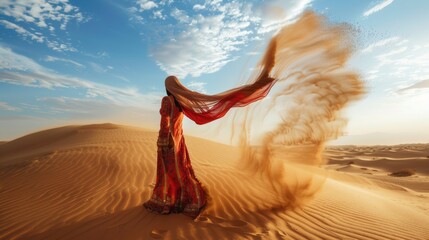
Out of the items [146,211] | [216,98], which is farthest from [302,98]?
[146,211]

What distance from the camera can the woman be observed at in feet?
16.0

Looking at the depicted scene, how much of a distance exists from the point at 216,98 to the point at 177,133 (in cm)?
98

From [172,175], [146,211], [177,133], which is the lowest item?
[146,211]

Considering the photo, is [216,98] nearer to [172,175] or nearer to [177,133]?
[177,133]

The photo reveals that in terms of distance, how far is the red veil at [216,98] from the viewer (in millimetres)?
4863

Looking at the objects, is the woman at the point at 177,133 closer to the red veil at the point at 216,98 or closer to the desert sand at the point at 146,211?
the red veil at the point at 216,98

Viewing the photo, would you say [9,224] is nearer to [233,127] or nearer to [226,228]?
[226,228]

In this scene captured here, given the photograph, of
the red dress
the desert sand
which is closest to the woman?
the red dress

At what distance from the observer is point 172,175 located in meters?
4.94

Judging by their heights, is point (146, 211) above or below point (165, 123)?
below

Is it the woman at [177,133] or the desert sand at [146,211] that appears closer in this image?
the desert sand at [146,211]

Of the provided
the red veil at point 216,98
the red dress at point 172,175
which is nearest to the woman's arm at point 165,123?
the red dress at point 172,175

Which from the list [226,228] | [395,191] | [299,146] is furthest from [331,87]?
[395,191]

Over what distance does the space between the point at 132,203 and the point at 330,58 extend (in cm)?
506
